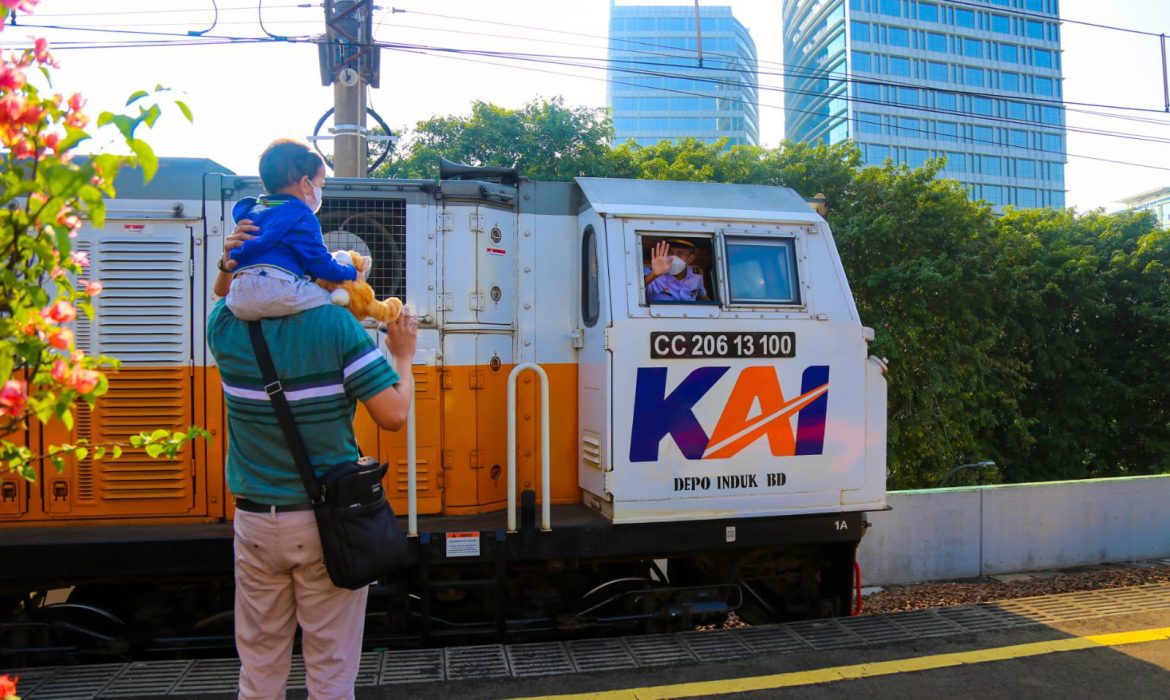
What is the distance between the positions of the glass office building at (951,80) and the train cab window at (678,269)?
3919 inches

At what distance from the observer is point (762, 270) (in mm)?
4992

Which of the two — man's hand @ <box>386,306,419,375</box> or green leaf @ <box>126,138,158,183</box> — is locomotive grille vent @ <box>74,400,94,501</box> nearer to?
man's hand @ <box>386,306,419,375</box>

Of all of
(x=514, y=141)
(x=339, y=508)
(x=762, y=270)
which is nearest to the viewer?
(x=339, y=508)

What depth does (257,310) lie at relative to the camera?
2.37 metres

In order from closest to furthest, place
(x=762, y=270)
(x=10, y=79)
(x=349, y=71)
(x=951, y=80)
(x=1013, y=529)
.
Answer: (x=10, y=79) < (x=762, y=270) < (x=1013, y=529) < (x=349, y=71) < (x=951, y=80)

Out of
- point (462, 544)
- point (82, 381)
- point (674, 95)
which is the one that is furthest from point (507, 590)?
point (674, 95)

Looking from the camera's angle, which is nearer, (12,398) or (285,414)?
(12,398)

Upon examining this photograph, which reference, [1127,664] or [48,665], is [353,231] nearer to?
[48,665]

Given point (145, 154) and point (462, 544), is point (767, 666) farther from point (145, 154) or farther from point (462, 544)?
point (145, 154)

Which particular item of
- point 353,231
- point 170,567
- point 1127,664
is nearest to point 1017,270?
point 1127,664

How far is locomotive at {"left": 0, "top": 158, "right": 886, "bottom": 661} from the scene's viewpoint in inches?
179

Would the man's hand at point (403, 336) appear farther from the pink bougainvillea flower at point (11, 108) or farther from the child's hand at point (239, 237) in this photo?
the pink bougainvillea flower at point (11, 108)

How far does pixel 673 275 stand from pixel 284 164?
2780 millimetres

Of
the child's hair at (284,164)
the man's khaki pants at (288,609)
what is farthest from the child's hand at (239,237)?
the man's khaki pants at (288,609)
